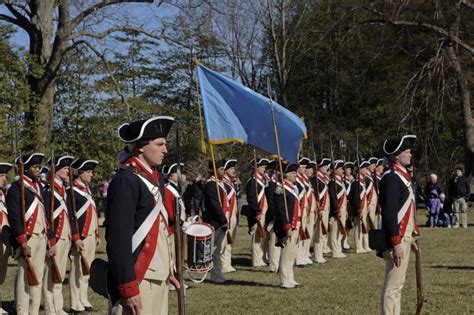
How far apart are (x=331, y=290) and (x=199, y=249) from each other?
491cm

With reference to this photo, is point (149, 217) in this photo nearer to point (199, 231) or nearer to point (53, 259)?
point (199, 231)

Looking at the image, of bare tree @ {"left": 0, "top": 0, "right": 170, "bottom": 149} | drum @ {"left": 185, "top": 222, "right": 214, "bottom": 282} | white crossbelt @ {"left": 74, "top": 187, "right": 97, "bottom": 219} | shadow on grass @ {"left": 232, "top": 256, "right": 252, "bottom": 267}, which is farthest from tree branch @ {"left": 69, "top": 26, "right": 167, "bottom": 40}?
drum @ {"left": 185, "top": 222, "right": 214, "bottom": 282}

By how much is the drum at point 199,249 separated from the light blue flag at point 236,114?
13.8ft

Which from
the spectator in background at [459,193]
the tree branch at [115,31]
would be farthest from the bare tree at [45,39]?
the spectator in background at [459,193]

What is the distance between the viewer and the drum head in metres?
6.70

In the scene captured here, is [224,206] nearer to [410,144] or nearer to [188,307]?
[188,307]

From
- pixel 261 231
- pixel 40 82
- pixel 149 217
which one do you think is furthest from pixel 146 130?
pixel 40 82

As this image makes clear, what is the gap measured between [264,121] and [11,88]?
36.1ft

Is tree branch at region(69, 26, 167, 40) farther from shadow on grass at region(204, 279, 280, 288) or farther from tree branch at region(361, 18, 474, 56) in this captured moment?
shadow on grass at region(204, 279, 280, 288)

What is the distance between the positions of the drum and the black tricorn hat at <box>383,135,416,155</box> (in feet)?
6.86

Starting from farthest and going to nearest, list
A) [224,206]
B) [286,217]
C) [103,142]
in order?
[103,142] → [224,206] → [286,217]

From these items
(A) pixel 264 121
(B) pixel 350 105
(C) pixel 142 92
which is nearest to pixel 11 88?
(A) pixel 264 121

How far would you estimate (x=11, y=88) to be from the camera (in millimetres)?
20578

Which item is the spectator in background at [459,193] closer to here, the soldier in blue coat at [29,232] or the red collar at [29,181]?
the soldier in blue coat at [29,232]
